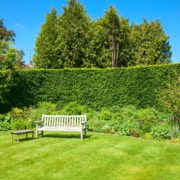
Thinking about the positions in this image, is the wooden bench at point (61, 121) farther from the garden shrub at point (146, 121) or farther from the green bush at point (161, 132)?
the green bush at point (161, 132)

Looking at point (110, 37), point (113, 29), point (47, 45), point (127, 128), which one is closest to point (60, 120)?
point (127, 128)

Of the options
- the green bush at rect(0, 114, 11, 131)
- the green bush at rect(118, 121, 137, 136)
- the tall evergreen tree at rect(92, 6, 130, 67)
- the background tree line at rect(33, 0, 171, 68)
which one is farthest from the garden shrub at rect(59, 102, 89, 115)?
the tall evergreen tree at rect(92, 6, 130, 67)

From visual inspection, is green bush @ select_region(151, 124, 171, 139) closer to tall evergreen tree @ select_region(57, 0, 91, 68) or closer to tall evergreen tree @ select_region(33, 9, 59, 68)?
tall evergreen tree @ select_region(57, 0, 91, 68)

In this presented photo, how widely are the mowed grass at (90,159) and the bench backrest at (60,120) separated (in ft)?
5.01

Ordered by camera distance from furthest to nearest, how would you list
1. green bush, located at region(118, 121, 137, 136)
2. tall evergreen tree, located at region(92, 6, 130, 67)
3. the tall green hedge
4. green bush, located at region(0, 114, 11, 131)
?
tall evergreen tree, located at region(92, 6, 130, 67) < the tall green hedge < green bush, located at region(0, 114, 11, 131) < green bush, located at region(118, 121, 137, 136)

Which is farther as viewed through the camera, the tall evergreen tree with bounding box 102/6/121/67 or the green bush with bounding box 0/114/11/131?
the tall evergreen tree with bounding box 102/6/121/67

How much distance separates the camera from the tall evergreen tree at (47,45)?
27844mm

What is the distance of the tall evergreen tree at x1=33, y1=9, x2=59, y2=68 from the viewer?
27.8m

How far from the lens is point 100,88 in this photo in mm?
18406

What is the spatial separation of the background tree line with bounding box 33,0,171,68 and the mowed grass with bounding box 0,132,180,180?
55.8ft

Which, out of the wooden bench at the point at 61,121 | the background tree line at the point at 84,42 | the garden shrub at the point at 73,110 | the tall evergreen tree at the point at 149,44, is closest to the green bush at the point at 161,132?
the wooden bench at the point at 61,121

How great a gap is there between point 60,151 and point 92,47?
63.4 feet

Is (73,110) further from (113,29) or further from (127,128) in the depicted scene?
(113,29)

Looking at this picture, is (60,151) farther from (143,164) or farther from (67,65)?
(67,65)
